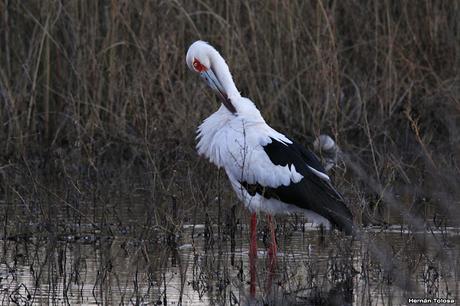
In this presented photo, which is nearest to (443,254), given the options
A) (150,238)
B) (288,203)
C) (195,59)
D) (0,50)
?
(288,203)

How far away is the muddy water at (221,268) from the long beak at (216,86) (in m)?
0.78

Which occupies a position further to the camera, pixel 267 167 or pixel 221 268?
pixel 267 167

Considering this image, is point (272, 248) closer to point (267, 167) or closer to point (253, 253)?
point (253, 253)

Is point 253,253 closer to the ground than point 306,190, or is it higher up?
closer to the ground

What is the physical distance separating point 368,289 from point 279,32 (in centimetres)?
473

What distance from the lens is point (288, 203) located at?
698 cm

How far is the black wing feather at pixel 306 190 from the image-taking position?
6602mm

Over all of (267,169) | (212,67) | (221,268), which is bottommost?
(221,268)

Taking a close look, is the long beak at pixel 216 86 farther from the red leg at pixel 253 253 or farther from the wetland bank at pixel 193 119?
the red leg at pixel 253 253

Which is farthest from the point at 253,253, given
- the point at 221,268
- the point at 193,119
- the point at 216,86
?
the point at 193,119

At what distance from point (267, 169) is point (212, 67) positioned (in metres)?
1.15

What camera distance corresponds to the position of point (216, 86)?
7.86m

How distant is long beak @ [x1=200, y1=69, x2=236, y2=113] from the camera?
7.63 m

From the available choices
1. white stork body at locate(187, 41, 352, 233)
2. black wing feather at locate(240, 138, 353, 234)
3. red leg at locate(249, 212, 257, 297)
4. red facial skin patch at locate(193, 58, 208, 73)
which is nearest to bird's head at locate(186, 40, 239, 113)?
red facial skin patch at locate(193, 58, 208, 73)
